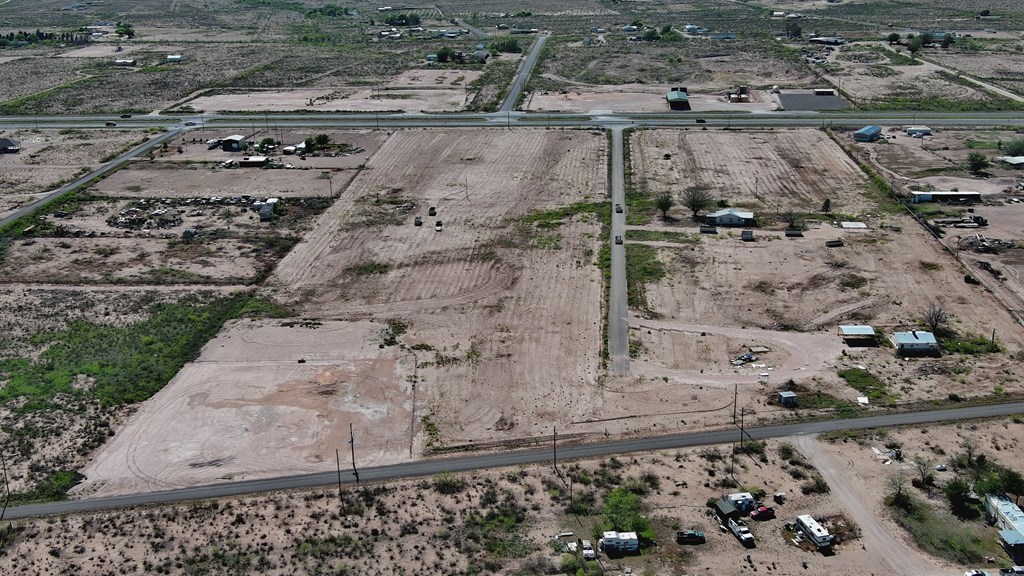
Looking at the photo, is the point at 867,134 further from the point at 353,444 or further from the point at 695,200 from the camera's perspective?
the point at 353,444

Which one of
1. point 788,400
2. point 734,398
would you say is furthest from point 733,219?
point 788,400

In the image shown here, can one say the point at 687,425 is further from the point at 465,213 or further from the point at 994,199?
the point at 994,199

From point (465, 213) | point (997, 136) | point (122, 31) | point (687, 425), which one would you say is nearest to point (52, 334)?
point (465, 213)

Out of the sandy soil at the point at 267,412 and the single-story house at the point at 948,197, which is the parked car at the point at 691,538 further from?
the single-story house at the point at 948,197

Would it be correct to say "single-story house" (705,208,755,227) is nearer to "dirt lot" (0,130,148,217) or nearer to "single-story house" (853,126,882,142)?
"single-story house" (853,126,882,142)

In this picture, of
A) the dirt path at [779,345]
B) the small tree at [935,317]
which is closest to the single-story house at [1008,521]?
the dirt path at [779,345]

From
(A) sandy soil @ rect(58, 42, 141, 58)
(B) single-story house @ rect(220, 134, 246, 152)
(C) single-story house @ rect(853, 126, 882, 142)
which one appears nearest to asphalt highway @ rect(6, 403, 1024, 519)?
(C) single-story house @ rect(853, 126, 882, 142)
